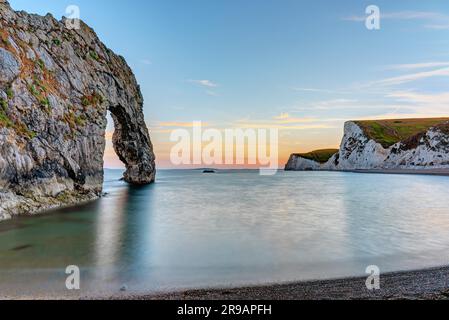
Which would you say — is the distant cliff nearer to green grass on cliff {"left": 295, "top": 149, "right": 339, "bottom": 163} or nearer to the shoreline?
green grass on cliff {"left": 295, "top": 149, "right": 339, "bottom": 163}

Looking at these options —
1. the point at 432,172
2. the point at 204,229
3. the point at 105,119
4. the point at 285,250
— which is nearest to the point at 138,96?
the point at 105,119

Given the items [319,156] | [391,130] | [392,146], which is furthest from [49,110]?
[319,156]

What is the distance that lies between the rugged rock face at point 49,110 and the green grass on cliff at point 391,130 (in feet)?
375

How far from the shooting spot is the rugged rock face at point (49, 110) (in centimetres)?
2428

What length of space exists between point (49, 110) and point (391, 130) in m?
151

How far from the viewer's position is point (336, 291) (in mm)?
9477

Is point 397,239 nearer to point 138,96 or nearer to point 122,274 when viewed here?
point 122,274

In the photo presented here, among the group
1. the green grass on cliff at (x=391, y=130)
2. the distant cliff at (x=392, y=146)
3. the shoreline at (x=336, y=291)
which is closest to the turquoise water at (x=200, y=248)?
the shoreline at (x=336, y=291)

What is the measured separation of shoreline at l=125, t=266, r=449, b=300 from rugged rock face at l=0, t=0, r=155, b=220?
1817 centimetres

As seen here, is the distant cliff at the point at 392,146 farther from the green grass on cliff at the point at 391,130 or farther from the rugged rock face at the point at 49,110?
the rugged rock face at the point at 49,110

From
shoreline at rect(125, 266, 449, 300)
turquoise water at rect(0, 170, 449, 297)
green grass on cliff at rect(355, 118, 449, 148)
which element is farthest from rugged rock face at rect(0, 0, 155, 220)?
green grass on cliff at rect(355, 118, 449, 148)

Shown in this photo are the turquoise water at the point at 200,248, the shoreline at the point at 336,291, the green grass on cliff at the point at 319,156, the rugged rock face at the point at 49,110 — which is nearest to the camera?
the shoreline at the point at 336,291

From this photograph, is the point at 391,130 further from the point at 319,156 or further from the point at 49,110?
the point at 49,110
